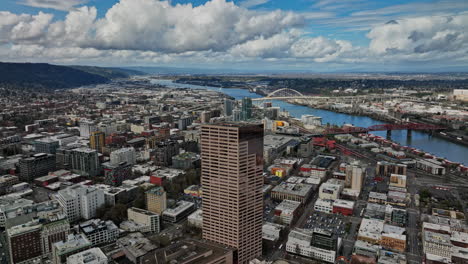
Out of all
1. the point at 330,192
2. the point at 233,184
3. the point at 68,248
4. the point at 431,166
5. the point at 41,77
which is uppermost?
the point at 41,77

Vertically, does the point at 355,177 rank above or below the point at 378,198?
above

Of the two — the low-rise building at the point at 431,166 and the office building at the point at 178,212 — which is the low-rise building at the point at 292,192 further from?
the low-rise building at the point at 431,166

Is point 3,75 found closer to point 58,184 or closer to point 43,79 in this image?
point 43,79

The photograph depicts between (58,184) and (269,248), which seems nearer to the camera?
(269,248)

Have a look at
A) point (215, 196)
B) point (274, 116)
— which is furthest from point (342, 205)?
point (274, 116)

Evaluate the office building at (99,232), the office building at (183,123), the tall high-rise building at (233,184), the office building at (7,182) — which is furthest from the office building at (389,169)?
the office building at (7,182)

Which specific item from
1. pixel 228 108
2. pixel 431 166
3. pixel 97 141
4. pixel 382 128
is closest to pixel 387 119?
pixel 382 128

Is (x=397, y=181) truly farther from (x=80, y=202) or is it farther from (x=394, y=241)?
(x=80, y=202)

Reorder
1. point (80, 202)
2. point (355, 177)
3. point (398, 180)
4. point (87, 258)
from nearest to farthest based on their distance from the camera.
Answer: point (87, 258) → point (80, 202) → point (355, 177) → point (398, 180)
